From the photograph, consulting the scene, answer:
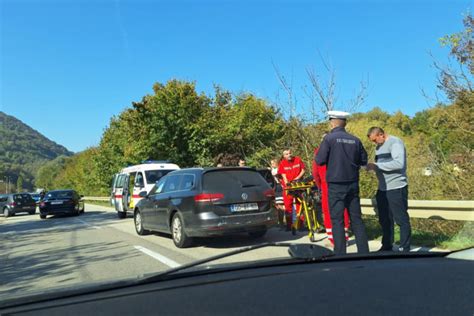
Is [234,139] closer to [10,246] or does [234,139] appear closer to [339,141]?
[10,246]

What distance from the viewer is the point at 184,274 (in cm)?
220

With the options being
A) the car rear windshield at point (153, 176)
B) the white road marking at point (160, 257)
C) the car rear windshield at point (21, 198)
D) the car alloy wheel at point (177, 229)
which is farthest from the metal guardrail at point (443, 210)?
the car rear windshield at point (21, 198)

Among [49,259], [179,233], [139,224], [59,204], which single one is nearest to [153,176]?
[139,224]

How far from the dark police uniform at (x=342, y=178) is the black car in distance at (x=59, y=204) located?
1978 centimetres

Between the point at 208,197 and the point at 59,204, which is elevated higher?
the point at 208,197

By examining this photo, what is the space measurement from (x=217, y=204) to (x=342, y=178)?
3008 mm

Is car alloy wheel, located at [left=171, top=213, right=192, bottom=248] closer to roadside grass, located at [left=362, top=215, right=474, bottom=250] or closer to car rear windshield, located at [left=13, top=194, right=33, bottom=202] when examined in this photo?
roadside grass, located at [left=362, top=215, right=474, bottom=250]

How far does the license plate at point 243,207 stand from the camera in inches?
345

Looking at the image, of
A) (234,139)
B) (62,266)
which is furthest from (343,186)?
(234,139)

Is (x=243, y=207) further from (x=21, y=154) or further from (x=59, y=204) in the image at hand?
(x=21, y=154)

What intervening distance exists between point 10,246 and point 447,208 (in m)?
10.4

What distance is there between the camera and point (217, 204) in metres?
8.64

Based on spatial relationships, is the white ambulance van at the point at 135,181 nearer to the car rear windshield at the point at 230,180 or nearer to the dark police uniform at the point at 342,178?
the car rear windshield at the point at 230,180

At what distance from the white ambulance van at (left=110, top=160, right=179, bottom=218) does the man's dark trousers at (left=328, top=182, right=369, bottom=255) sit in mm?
10650
